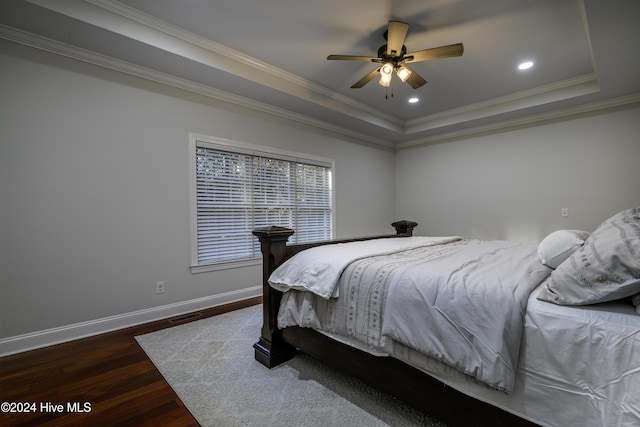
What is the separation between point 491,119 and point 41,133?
17.8ft

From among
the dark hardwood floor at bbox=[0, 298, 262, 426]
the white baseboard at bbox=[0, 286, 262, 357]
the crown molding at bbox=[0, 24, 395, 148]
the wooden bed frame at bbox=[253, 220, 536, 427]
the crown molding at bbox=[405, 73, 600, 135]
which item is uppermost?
the crown molding at bbox=[405, 73, 600, 135]

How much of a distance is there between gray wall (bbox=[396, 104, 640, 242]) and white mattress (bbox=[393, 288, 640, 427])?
382 cm

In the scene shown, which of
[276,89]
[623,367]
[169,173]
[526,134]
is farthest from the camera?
[526,134]

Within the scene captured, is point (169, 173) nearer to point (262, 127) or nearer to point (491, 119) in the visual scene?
point (262, 127)

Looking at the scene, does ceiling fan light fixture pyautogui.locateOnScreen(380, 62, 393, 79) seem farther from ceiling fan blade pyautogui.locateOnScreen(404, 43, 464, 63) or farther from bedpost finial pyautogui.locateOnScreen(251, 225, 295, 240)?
bedpost finial pyautogui.locateOnScreen(251, 225, 295, 240)

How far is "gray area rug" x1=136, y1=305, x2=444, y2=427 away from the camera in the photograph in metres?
1.50

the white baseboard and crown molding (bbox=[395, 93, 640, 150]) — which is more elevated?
crown molding (bbox=[395, 93, 640, 150])

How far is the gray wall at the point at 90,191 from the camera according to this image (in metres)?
2.26

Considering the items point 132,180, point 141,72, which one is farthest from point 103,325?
point 141,72

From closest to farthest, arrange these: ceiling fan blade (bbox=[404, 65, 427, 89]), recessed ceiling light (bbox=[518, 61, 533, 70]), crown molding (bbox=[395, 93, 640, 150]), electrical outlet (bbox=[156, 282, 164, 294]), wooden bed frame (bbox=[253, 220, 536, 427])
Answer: wooden bed frame (bbox=[253, 220, 536, 427]) < ceiling fan blade (bbox=[404, 65, 427, 89]) < electrical outlet (bbox=[156, 282, 164, 294]) < recessed ceiling light (bbox=[518, 61, 533, 70]) < crown molding (bbox=[395, 93, 640, 150])

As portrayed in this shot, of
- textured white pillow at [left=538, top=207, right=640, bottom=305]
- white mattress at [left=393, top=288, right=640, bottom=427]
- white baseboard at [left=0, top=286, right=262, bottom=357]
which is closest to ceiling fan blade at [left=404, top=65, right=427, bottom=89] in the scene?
textured white pillow at [left=538, top=207, right=640, bottom=305]

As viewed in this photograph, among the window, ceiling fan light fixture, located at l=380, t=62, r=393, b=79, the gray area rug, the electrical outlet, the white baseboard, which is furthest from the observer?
the window

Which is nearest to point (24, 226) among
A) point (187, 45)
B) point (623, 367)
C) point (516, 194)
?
point (187, 45)

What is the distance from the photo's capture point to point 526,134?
432 cm
